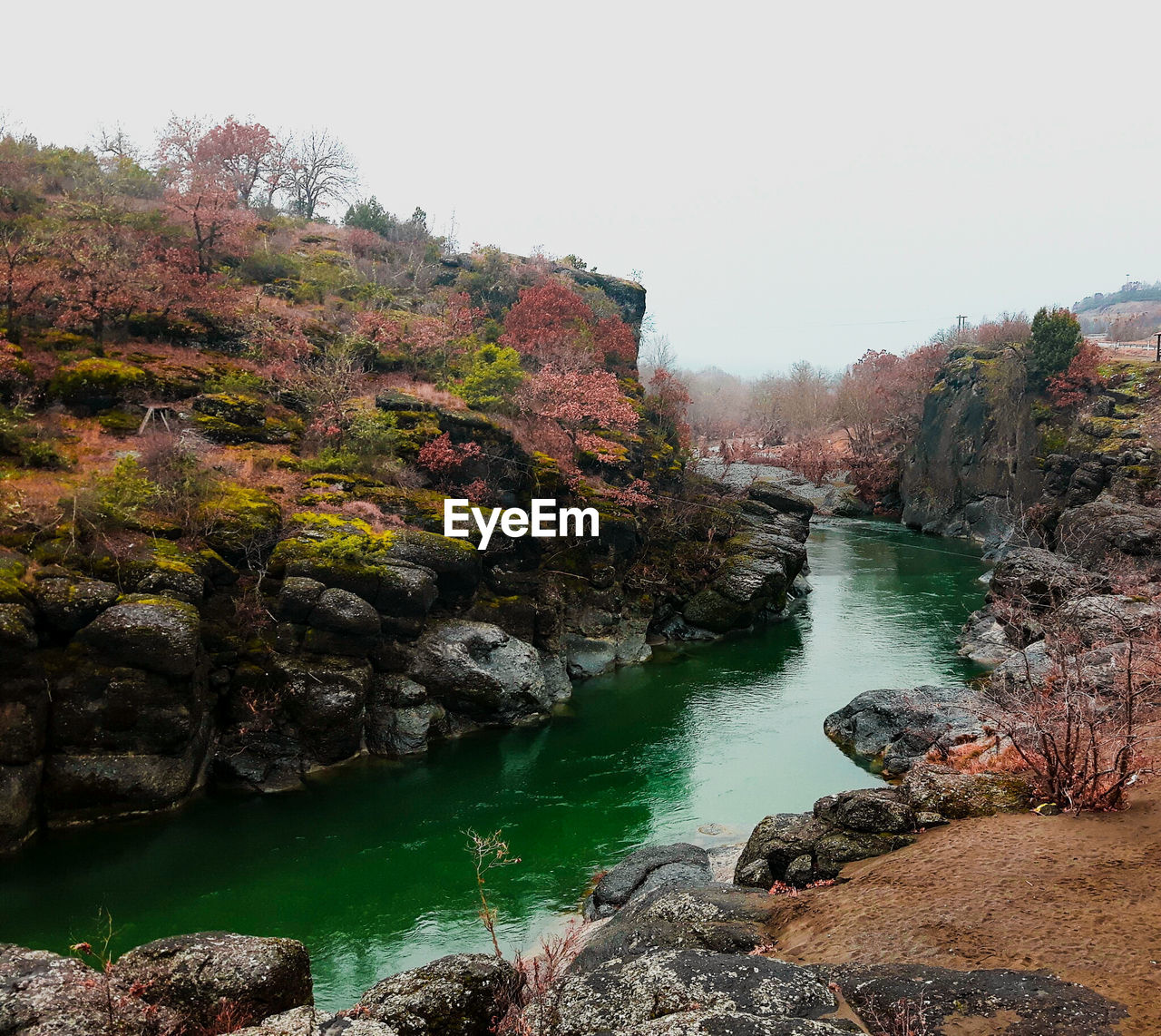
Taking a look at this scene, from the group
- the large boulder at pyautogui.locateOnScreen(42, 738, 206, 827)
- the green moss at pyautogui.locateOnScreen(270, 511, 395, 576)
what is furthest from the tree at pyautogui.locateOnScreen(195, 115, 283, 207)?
the large boulder at pyautogui.locateOnScreen(42, 738, 206, 827)

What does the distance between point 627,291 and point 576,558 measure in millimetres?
34887

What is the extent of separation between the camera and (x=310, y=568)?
23.4 meters

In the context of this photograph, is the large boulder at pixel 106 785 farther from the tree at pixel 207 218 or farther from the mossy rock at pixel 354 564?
the tree at pixel 207 218

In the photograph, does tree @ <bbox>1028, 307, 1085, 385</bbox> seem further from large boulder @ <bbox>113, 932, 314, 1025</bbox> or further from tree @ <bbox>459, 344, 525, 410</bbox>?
large boulder @ <bbox>113, 932, 314, 1025</bbox>

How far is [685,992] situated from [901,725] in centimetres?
1791

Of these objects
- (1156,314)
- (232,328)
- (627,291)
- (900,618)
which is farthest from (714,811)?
(1156,314)

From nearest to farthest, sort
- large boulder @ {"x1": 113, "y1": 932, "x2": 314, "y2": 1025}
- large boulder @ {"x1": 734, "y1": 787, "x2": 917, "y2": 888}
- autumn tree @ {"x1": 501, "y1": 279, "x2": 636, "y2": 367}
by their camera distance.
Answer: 1. large boulder @ {"x1": 113, "y1": 932, "x2": 314, "y2": 1025}
2. large boulder @ {"x1": 734, "y1": 787, "x2": 917, "y2": 888}
3. autumn tree @ {"x1": 501, "y1": 279, "x2": 636, "y2": 367}

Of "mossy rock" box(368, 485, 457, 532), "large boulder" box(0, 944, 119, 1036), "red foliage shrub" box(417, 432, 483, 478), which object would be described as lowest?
"large boulder" box(0, 944, 119, 1036)

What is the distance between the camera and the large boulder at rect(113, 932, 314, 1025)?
8023 millimetres

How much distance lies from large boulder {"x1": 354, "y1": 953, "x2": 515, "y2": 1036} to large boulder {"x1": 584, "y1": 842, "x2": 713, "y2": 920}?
273 inches

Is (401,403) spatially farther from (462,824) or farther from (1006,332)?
(1006,332)

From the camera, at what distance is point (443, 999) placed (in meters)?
8.04

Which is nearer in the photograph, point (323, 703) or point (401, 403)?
point (323, 703)

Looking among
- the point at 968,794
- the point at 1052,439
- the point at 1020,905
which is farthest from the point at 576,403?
the point at 1052,439
